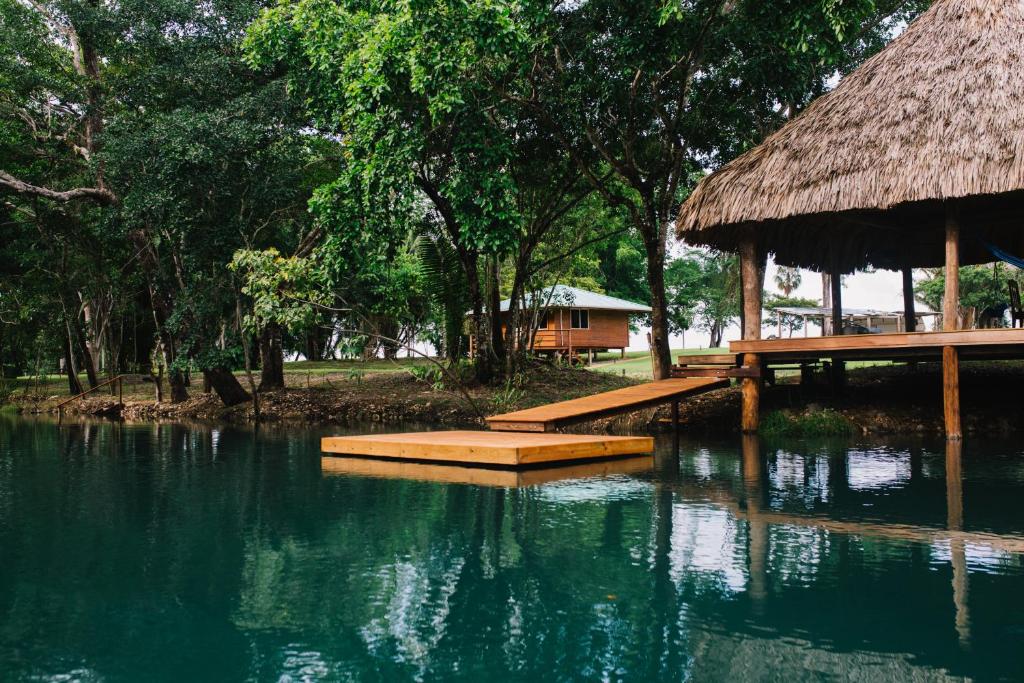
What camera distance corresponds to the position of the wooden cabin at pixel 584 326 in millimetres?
31906

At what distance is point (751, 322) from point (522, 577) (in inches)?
365

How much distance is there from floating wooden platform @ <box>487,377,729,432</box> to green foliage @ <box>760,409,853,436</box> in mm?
1098

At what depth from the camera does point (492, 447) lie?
29.9 feet

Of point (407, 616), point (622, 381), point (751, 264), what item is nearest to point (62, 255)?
point (622, 381)

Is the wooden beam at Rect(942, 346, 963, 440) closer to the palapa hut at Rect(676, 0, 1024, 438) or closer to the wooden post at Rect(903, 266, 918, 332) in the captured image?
the palapa hut at Rect(676, 0, 1024, 438)

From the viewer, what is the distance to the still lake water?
11.2 ft

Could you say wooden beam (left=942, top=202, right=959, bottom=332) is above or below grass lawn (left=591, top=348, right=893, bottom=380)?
above

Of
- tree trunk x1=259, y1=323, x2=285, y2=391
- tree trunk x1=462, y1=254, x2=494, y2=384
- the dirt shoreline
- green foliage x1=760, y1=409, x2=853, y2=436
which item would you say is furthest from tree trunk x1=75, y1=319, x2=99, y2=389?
green foliage x1=760, y1=409, x2=853, y2=436

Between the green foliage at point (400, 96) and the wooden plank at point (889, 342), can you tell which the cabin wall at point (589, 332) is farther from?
the wooden plank at point (889, 342)

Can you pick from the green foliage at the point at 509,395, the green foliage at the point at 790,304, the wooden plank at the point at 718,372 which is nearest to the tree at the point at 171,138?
the green foliage at the point at 509,395

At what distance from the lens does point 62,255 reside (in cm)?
2264

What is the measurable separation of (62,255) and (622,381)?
14.0m

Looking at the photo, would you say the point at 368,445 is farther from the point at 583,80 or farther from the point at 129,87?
the point at 129,87

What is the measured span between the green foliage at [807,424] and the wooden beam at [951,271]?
6.84 feet
